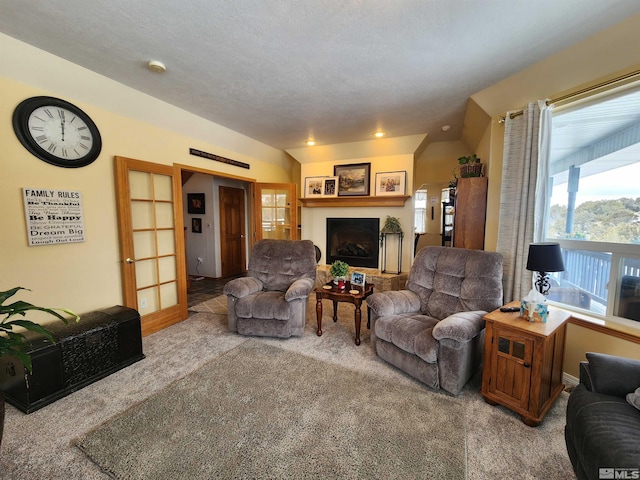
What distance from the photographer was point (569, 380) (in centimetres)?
204

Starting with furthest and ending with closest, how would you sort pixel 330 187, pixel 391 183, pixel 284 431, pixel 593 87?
Result: pixel 330 187, pixel 391 183, pixel 593 87, pixel 284 431

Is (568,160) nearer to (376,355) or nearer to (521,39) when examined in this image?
(521,39)

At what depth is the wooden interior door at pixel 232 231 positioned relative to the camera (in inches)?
217

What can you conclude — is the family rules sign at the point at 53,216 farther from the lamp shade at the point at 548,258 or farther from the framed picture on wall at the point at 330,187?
the lamp shade at the point at 548,258

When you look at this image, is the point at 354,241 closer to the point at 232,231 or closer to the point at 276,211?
the point at 276,211

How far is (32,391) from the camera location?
69.7 inches

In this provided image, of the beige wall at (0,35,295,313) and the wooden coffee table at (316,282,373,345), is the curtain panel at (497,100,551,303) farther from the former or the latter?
the beige wall at (0,35,295,313)

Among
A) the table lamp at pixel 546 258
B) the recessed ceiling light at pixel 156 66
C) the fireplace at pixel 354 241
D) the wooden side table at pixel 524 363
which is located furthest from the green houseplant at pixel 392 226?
the recessed ceiling light at pixel 156 66

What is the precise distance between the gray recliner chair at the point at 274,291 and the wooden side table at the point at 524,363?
173 cm

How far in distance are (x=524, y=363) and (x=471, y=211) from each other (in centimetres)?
165

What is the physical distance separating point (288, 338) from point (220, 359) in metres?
0.72

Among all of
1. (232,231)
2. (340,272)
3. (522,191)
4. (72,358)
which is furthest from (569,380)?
(232,231)

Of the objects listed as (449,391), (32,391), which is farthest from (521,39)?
(32,391)

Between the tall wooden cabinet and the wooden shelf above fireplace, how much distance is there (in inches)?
55.8
